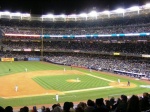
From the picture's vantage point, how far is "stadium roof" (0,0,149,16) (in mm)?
66562

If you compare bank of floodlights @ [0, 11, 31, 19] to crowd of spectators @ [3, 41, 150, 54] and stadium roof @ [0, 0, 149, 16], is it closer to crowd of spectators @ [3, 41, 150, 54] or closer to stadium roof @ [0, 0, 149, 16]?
stadium roof @ [0, 0, 149, 16]

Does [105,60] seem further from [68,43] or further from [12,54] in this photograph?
[12,54]

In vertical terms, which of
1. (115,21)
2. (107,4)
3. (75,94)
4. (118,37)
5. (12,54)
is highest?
(107,4)

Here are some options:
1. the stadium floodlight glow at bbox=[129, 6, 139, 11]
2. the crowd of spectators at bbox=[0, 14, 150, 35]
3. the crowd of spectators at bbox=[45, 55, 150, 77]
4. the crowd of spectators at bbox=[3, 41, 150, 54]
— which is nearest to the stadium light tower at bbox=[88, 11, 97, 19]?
the crowd of spectators at bbox=[0, 14, 150, 35]

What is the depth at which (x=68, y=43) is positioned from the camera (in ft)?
260

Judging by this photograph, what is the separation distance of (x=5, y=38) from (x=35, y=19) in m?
15.6

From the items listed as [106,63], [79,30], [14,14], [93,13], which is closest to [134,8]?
[93,13]

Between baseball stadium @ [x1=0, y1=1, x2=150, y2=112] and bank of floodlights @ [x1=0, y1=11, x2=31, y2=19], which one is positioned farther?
bank of floodlights @ [x1=0, y1=11, x2=31, y2=19]

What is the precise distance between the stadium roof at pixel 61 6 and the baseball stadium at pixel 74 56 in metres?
1.88

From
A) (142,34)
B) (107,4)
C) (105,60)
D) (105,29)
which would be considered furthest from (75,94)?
(107,4)

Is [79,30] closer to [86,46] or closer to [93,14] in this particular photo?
[86,46]

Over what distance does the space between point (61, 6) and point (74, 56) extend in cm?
1981


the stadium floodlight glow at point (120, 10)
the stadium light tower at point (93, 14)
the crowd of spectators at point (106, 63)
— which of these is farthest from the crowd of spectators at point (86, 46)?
the stadium floodlight glow at point (120, 10)

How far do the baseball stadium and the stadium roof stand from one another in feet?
6.17
